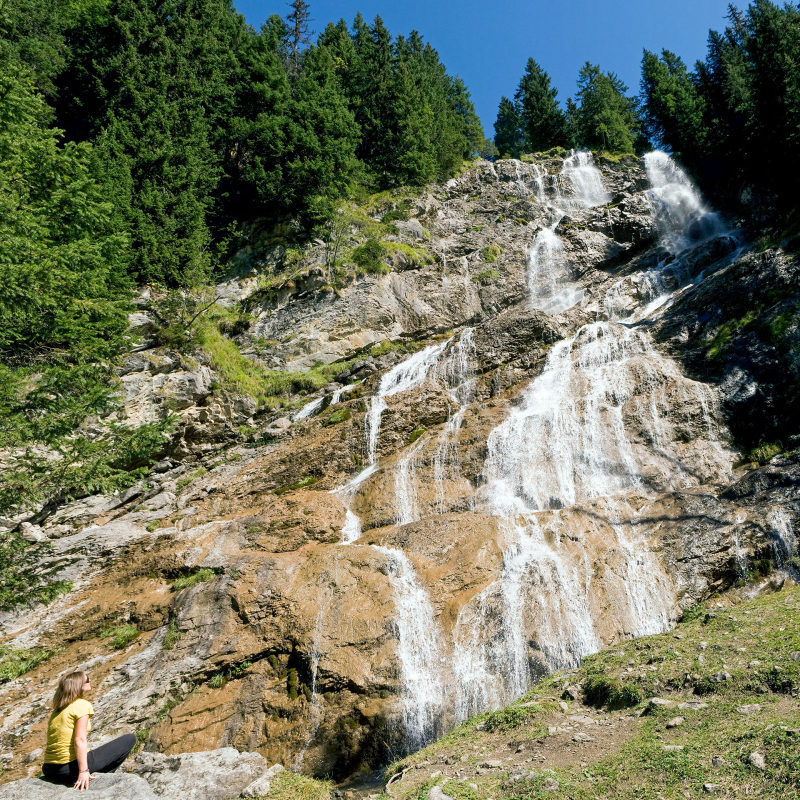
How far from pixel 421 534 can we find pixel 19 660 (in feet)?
29.5

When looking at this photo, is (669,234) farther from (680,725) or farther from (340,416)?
(680,725)

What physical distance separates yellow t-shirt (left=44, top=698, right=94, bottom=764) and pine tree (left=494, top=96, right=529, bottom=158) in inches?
2454

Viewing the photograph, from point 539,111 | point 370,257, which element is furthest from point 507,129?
point 370,257

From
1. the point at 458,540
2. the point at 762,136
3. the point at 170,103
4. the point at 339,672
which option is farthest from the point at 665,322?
the point at 170,103

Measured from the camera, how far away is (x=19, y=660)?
447 inches

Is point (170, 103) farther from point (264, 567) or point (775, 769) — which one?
point (775, 769)

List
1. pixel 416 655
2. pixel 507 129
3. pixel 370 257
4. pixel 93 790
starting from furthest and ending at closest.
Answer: pixel 507 129, pixel 370 257, pixel 416 655, pixel 93 790

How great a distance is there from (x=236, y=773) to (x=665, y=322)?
707 inches

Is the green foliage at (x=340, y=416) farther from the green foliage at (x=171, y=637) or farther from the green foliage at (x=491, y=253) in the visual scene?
the green foliage at (x=491, y=253)

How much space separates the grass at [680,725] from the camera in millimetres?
4754

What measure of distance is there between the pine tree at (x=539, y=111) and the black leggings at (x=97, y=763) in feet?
167

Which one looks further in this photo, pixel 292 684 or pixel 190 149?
pixel 190 149

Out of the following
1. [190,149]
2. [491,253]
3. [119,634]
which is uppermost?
[190,149]

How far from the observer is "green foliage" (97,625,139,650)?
11.2 meters
